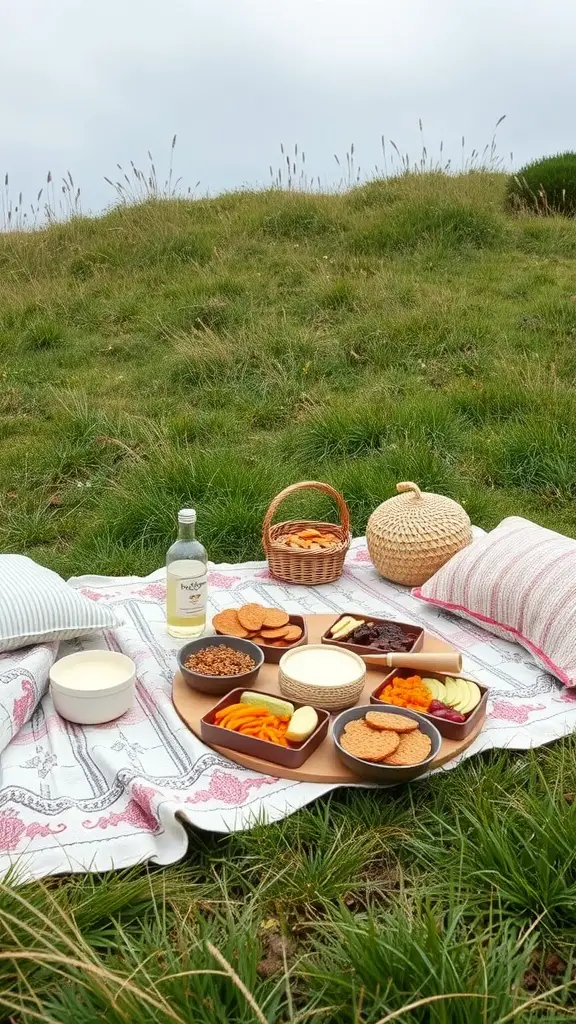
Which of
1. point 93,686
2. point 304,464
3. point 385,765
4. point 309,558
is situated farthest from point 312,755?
point 304,464

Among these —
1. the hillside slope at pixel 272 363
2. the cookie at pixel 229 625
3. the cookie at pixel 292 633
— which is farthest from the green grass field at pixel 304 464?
the cookie at pixel 229 625

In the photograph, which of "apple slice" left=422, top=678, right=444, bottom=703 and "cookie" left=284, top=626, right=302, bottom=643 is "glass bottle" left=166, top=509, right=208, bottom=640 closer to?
"cookie" left=284, top=626, right=302, bottom=643

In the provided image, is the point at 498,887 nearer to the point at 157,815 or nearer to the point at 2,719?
the point at 157,815

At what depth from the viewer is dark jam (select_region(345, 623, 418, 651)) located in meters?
2.82

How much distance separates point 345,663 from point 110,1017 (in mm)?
1326

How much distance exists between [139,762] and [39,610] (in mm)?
723

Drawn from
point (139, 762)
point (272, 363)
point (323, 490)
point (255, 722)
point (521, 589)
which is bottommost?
point (139, 762)

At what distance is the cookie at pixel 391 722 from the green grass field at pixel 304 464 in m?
0.19

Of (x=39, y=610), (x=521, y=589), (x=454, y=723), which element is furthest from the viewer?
(x=521, y=589)

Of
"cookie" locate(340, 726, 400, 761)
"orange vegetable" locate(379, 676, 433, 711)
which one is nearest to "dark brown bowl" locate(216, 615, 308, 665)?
"orange vegetable" locate(379, 676, 433, 711)

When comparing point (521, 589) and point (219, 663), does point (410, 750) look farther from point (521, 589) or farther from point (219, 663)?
point (521, 589)

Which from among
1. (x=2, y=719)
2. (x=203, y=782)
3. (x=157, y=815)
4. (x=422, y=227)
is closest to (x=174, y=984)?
(x=157, y=815)

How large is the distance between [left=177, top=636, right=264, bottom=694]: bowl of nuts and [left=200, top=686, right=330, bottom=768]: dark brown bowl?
0.50 feet

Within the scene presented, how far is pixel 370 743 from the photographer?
87.7 inches
